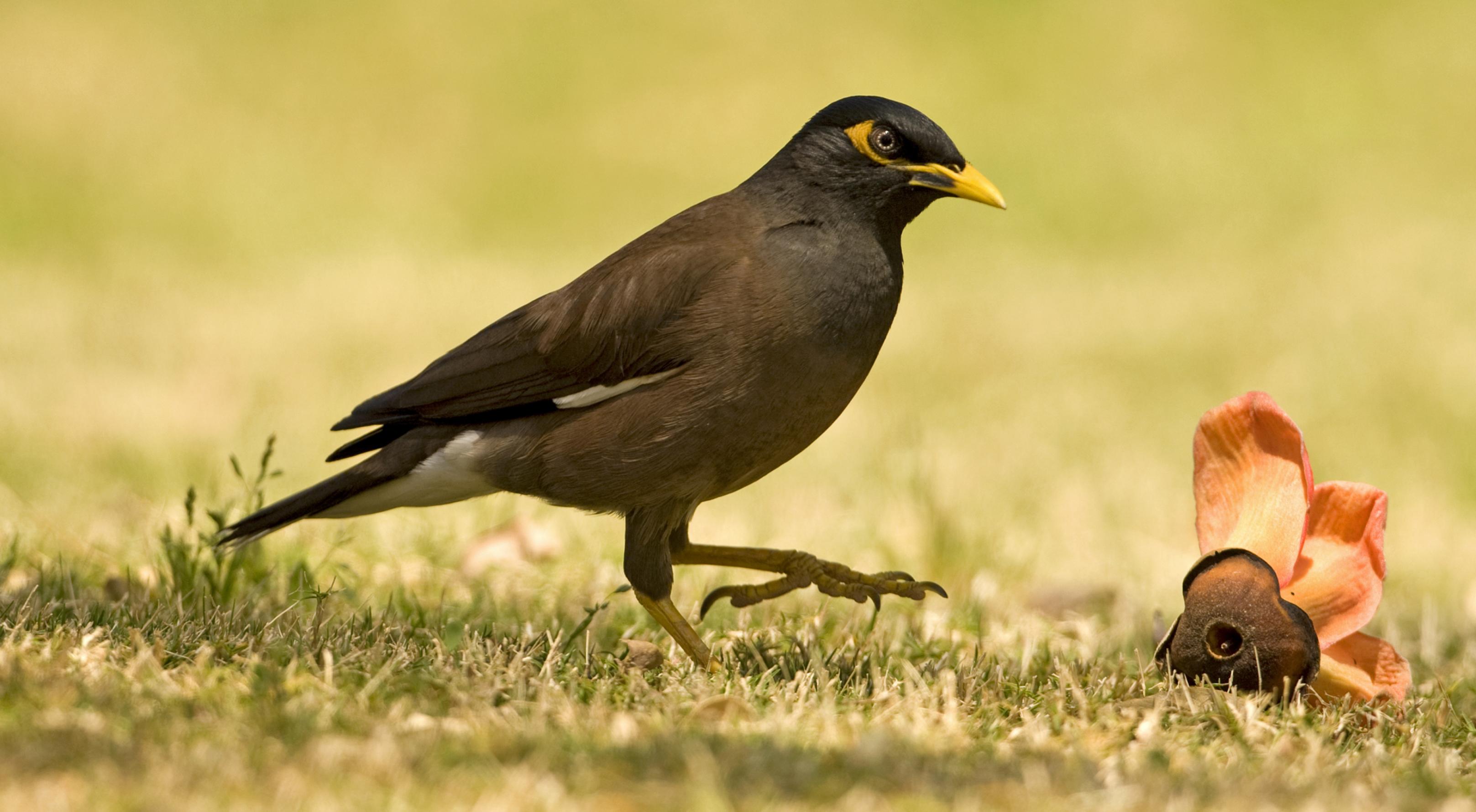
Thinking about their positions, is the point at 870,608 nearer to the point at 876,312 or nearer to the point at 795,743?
the point at 876,312

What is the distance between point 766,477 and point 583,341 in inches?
147

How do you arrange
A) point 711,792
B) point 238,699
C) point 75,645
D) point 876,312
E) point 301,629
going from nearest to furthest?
1. point 711,792
2. point 238,699
3. point 75,645
4. point 301,629
5. point 876,312

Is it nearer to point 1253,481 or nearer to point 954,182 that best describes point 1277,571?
point 1253,481

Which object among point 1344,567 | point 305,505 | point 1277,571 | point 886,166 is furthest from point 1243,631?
point 305,505

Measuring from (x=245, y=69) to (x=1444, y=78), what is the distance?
1323cm

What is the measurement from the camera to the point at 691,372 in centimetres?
441

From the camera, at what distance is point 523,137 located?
16969 mm

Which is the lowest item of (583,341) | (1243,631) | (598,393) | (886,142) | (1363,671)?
(1363,671)

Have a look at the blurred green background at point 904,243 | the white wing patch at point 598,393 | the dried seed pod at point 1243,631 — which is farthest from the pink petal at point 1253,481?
the blurred green background at point 904,243

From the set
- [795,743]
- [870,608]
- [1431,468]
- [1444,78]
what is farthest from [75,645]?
[1444,78]

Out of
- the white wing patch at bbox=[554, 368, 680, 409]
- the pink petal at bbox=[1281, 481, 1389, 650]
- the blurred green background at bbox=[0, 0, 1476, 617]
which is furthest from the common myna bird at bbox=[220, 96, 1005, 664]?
the blurred green background at bbox=[0, 0, 1476, 617]

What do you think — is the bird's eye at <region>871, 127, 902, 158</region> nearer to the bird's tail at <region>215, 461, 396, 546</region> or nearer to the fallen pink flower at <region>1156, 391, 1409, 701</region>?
the fallen pink flower at <region>1156, 391, 1409, 701</region>

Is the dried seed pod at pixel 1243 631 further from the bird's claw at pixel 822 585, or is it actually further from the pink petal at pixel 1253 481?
the bird's claw at pixel 822 585

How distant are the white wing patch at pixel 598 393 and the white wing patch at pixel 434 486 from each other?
1.09ft
